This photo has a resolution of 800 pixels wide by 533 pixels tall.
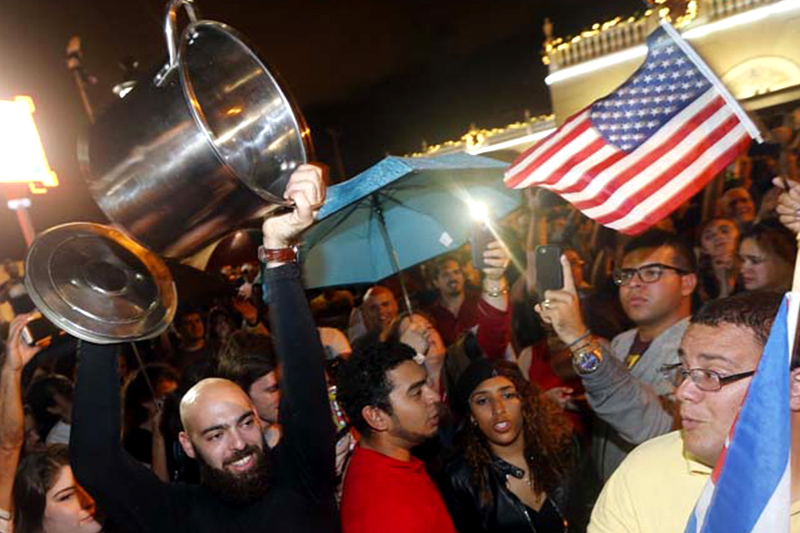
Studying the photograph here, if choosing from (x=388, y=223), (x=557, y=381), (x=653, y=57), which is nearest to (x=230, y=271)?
(x=388, y=223)

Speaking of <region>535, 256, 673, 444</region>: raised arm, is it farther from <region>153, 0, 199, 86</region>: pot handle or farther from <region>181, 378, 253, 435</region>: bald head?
<region>153, 0, 199, 86</region>: pot handle

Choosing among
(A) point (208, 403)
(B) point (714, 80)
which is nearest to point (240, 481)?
(A) point (208, 403)

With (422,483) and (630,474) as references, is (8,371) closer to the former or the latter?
(422,483)

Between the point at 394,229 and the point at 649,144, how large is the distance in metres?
2.66

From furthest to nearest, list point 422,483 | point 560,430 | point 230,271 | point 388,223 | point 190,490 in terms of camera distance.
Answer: point 230,271 → point 388,223 → point 560,430 → point 422,483 → point 190,490

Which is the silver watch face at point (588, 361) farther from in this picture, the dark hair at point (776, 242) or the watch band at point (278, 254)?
the dark hair at point (776, 242)

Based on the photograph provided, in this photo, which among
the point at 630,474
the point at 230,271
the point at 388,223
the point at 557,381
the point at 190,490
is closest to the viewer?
the point at 630,474

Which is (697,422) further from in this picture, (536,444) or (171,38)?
(171,38)

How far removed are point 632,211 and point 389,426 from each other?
1.65m

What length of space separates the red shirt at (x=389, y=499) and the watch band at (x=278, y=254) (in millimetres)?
1176

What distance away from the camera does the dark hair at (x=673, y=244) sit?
332cm

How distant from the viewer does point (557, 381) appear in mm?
4027

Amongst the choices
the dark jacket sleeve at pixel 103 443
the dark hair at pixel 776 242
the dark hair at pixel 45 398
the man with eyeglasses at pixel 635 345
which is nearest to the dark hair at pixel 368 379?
the man with eyeglasses at pixel 635 345

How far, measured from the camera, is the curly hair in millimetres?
3133
